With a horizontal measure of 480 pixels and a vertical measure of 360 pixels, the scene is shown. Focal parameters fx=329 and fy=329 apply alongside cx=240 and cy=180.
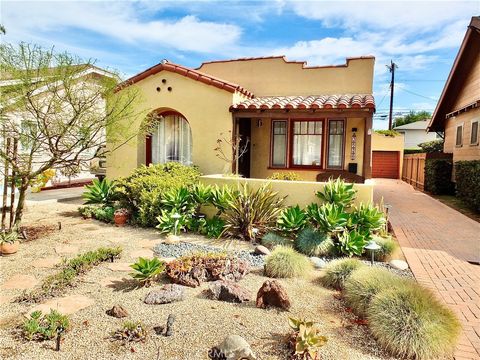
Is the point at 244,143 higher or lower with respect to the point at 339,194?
higher

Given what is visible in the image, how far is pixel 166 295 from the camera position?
16.9ft

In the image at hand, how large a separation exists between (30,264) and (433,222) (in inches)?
478

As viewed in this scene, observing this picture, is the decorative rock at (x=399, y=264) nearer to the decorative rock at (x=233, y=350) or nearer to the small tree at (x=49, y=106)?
the decorative rock at (x=233, y=350)

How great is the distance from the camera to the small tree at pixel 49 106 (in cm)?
736

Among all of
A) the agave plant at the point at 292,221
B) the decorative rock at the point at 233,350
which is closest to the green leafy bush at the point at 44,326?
the decorative rock at the point at 233,350

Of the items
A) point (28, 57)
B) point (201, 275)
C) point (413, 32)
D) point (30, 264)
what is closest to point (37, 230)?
point (30, 264)

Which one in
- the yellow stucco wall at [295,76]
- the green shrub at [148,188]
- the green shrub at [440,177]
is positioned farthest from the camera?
the green shrub at [440,177]

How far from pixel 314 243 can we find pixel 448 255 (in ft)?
10.6

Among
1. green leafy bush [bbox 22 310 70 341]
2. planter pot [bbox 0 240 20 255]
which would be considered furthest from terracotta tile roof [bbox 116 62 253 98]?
green leafy bush [bbox 22 310 70 341]

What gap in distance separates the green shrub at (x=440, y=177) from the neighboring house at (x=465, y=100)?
2.71 ft

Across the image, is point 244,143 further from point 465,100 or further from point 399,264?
point 465,100

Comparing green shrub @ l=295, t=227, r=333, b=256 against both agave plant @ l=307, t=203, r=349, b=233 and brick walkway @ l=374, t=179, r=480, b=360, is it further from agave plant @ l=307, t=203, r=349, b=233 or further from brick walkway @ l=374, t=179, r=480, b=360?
brick walkway @ l=374, t=179, r=480, b=360

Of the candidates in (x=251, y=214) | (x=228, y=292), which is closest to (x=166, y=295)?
(x=228, y=292)

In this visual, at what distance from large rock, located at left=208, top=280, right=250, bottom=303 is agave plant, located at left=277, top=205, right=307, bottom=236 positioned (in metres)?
3.35
